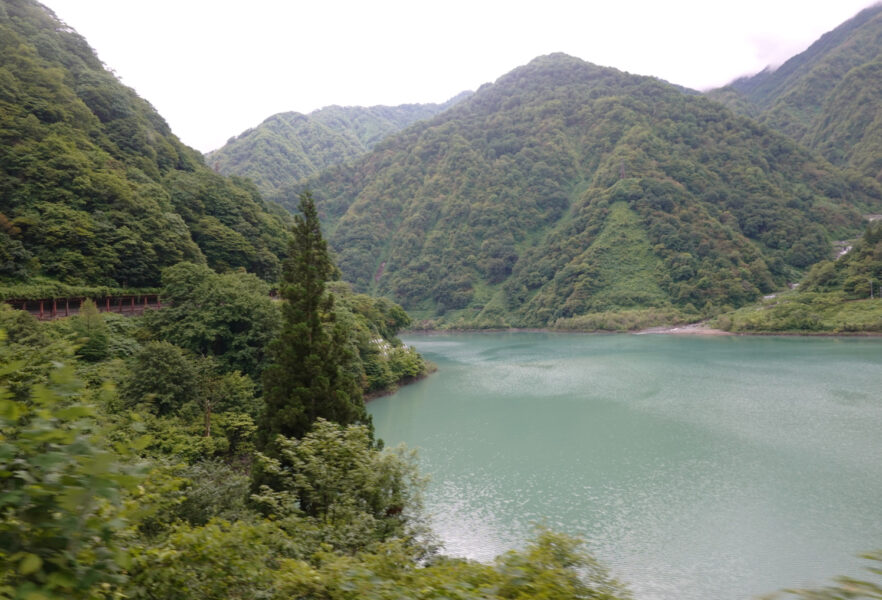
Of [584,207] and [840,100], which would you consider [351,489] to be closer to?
[584,207]

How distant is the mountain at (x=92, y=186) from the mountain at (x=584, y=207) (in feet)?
196

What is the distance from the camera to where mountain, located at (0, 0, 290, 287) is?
75.4ft

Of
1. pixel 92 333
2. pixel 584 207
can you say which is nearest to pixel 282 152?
pixel 584 207

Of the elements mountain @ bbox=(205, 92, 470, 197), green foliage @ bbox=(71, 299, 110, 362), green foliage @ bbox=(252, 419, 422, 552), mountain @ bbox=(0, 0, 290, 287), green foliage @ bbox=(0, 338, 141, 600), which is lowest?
green foliage @ bbox=(252, 419, 422, 552)

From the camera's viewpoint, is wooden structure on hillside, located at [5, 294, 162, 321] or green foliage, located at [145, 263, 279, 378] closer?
wooden structure on hillside, located at [5, 294, 162, 321]

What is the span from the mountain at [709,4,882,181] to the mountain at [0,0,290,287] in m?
133

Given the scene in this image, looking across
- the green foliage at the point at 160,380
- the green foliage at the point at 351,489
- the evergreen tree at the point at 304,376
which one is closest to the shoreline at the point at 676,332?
the evergreen tree at the point at 304,376

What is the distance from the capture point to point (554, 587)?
323cm

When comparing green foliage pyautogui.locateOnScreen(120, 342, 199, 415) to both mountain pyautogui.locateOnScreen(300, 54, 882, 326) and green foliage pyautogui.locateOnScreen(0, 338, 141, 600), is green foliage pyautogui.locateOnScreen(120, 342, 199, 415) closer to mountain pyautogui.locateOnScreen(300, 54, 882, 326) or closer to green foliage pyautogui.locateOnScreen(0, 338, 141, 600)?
green foliage pyautogui.locateOnScreen(0, 338, 141, 600)

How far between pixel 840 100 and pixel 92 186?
569ft

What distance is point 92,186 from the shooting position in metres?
25.6

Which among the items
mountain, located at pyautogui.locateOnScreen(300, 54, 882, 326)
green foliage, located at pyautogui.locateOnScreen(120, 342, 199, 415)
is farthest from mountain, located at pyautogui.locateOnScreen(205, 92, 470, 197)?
green foliage, located at pyautogui.locateOnScreen(120, 342, 199, 415)

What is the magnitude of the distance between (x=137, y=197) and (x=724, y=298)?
75619mm

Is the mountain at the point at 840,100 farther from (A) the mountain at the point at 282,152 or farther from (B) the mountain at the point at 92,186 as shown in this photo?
(A) the mountain at the point at 282,152
